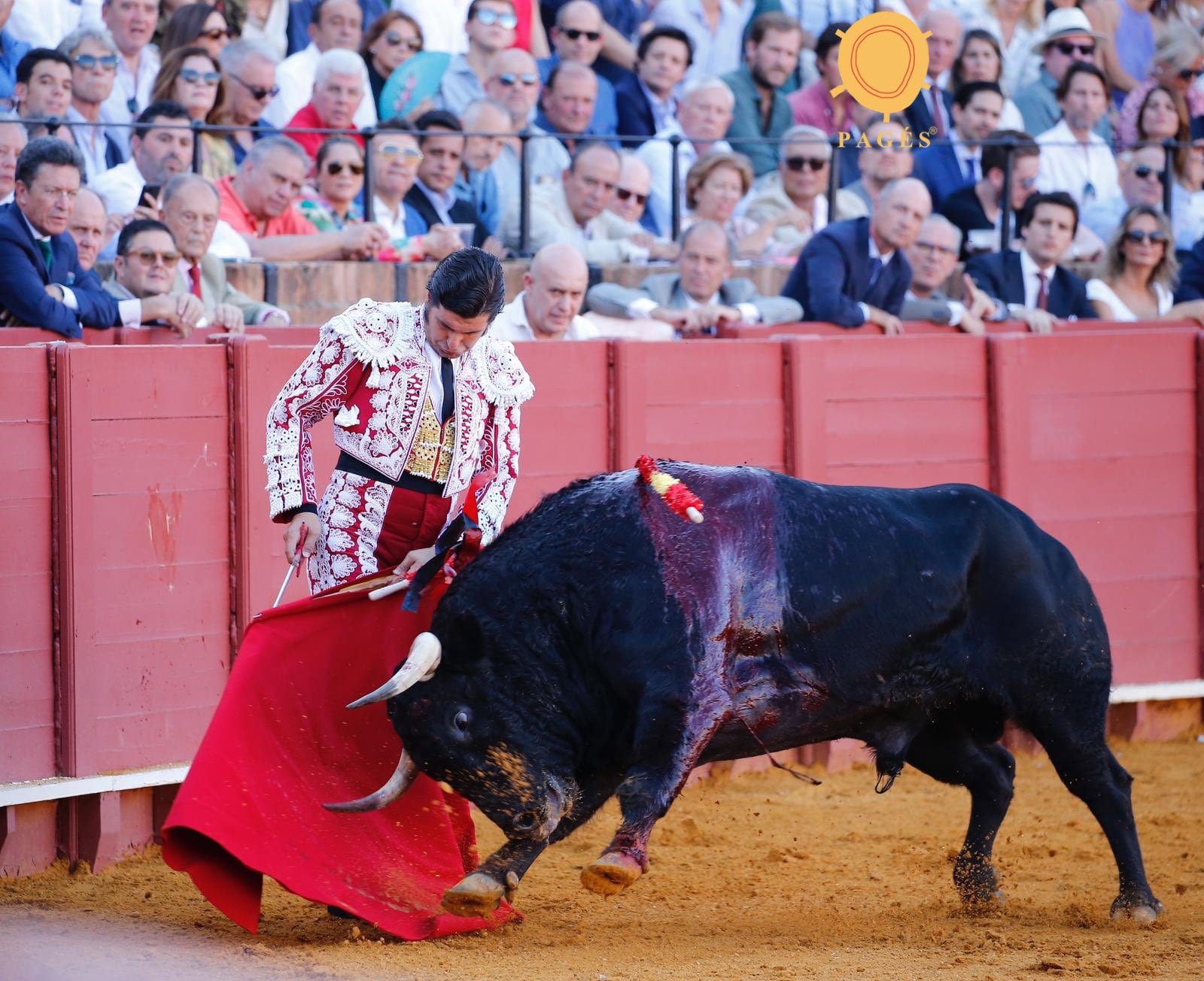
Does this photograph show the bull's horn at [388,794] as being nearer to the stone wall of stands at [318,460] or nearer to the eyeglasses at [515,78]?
the stone wall of stands at [318,460]

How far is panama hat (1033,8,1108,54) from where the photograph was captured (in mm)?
8844

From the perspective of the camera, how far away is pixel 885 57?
582 cm

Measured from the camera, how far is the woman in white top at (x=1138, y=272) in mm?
7219

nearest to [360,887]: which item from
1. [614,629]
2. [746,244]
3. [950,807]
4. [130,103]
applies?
[614,629]

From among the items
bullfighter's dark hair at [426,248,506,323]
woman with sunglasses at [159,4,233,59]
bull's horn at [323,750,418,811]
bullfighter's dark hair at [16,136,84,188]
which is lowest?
bull's horn at [323,750,418,811]

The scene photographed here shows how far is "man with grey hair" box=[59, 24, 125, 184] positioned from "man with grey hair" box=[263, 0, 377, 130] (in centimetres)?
83

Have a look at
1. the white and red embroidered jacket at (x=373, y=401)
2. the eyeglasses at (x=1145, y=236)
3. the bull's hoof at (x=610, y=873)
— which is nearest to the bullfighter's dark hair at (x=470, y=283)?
the white and red embroidered jacket at (x=373, y=401)

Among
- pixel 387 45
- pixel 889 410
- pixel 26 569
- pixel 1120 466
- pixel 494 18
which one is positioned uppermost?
pixel 494 18

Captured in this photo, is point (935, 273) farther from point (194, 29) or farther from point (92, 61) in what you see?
point (92, 61)

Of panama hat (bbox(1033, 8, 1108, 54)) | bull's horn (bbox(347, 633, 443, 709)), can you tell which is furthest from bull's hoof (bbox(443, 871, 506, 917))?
panama hat (bbox(1033, 8, 1108, 54))

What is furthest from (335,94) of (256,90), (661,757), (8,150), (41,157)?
(661,757)

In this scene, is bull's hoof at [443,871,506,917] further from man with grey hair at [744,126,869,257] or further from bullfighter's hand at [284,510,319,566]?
man with grey hair at [744,126,869,257]

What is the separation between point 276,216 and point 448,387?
9.42 ft

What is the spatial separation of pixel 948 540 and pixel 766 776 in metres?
2.00
